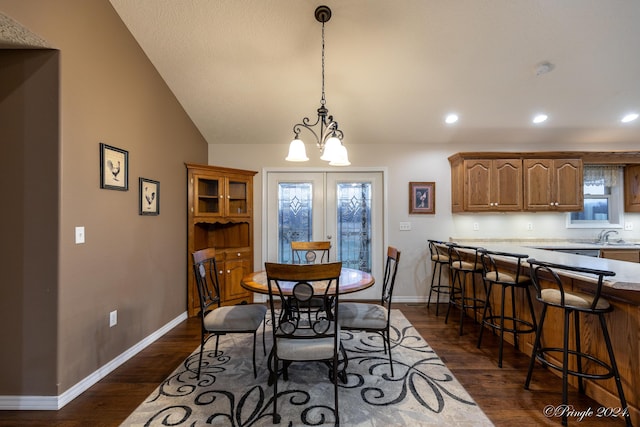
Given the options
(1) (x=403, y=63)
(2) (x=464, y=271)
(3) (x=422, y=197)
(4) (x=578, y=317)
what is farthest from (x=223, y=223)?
(4) (x=578, y=317)

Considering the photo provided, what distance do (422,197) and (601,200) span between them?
8.97ft

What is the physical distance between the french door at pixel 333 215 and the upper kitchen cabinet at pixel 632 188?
3.58m

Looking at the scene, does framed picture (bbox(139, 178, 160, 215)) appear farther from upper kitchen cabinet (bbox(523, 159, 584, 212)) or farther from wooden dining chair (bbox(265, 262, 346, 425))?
upper kitchen cabinet (bbox(523, 159, 584, 212))

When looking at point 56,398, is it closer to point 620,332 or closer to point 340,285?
point 340,285

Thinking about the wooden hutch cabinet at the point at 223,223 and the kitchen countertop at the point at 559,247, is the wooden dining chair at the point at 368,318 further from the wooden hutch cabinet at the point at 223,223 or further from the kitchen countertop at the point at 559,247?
the wooden hutch cabinet at the point at 223,223

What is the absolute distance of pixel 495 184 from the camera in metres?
3.91

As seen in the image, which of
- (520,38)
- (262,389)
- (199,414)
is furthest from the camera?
(520,38)

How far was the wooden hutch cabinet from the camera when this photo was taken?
3.72m

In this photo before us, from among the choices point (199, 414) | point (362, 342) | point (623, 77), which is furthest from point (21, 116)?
point (623, 77)

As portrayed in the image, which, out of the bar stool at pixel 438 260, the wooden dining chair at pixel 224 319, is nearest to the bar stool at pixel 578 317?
the bar stool at pixel 438 260

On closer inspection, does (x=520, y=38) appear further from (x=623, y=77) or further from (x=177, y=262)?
(x=177, y=262)

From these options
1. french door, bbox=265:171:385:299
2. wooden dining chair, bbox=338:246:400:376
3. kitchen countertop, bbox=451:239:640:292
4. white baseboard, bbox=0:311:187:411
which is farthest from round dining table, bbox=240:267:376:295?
french door, bbox=265:171:385:299

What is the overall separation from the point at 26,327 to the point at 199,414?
127cm

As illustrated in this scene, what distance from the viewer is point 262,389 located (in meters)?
2.08
